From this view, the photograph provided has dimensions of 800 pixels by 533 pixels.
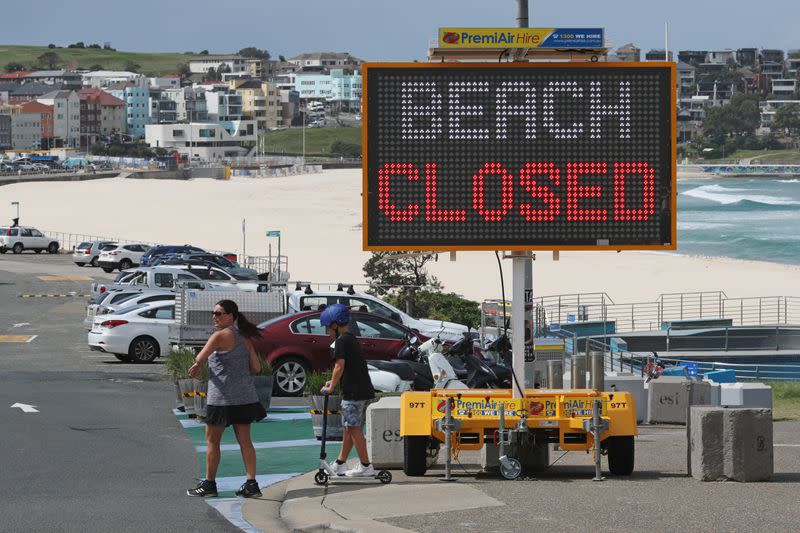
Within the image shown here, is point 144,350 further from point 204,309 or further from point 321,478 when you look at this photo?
point 321,478

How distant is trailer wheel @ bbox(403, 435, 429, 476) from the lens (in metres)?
12.7

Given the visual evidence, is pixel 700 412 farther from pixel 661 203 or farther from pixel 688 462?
pixel 661 203

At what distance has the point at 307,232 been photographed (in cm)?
8612

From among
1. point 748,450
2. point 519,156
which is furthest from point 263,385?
point 748,450

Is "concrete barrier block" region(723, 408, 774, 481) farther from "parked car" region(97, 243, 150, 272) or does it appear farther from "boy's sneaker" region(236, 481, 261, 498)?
"parked car" region(97, 243, 150, 272)

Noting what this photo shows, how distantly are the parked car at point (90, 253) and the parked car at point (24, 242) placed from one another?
886cm

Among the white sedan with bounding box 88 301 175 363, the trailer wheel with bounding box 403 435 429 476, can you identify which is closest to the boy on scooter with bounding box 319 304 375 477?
the trailer wheel with bounding box 403 435 429 476

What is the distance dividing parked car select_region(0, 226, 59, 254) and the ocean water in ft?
108

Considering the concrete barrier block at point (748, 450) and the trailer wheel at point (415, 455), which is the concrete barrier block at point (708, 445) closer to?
the concrete barrier block at point (748, 450)

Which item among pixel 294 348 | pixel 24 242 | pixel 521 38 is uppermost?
pixel 521 38

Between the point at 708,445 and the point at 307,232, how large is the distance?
74.4 m

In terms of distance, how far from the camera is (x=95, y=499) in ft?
39.1

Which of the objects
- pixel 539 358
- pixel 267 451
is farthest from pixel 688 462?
pixel 539 358

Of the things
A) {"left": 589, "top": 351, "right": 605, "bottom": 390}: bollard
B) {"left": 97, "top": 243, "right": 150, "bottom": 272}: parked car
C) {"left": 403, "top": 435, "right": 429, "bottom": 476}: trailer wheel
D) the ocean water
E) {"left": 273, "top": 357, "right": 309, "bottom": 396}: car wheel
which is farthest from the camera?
the ocean water
